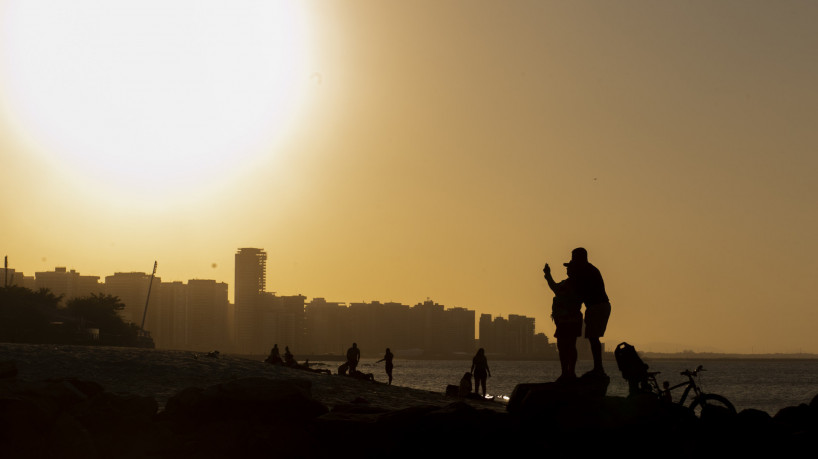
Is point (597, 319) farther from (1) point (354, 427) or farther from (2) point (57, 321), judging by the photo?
(2) point (57, 321)

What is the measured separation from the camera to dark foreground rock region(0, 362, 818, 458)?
16422mm

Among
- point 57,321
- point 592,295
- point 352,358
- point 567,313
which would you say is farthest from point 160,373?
point 57,321

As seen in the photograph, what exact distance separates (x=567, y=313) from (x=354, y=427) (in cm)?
473

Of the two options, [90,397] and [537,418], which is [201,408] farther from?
[537,418]

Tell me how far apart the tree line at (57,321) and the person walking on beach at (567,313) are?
201 ft

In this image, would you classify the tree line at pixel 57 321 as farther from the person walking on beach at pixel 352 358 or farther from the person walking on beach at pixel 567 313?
the person walking on beach at pixel 567 313

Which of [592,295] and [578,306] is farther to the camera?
[578,306]

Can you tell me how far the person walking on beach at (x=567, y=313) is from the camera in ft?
57.3

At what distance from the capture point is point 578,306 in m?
17.6

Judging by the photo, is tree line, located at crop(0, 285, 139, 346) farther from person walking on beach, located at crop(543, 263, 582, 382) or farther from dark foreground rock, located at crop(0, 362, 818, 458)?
person walking on beach, located at crop(543, 263, 582, 382)

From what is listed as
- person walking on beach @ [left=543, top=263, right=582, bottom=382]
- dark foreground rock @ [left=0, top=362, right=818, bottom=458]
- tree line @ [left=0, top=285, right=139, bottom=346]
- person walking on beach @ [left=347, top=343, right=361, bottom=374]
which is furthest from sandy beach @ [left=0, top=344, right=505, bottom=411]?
tree line @ [left=0, top=285, right=139, bottom=346]

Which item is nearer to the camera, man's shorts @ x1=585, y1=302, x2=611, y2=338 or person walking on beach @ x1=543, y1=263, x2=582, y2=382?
man's shorts @ x1=585, y1=302, x2=611, y2=338

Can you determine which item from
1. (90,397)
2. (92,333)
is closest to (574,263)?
(90,397)

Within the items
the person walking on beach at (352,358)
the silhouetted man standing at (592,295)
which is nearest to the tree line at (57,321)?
the person walking on beach at (352,358)
